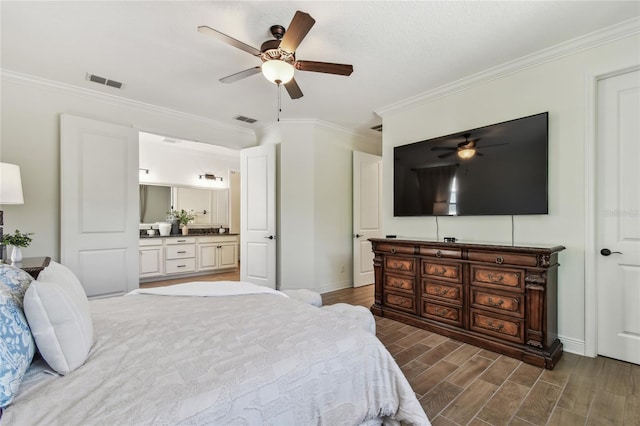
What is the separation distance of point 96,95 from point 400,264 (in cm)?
405

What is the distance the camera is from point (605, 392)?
188cm

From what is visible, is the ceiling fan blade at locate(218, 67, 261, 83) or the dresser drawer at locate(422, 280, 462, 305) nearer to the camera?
the ceiling fan blade at locate(218, 67, 261, 83)

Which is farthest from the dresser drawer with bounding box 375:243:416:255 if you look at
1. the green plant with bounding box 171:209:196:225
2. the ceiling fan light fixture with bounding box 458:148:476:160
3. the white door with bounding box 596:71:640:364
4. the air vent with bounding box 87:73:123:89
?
the green plant with bounding box 171:209:196:225

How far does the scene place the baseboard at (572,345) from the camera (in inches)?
94.6

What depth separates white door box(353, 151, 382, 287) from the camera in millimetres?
4855

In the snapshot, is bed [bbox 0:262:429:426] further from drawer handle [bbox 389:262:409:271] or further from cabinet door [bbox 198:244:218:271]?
cabinet door [bbox 198:244:218:271]

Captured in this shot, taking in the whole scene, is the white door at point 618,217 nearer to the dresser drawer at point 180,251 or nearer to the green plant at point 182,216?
the dresser drawer at point 180,251

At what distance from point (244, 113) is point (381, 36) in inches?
93.6

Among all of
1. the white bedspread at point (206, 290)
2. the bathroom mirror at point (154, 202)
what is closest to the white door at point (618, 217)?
the white bedspread at point (206, 290)

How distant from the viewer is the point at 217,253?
20.4 feet

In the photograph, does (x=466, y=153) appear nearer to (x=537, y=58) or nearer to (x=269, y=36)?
(x=537, y=58)

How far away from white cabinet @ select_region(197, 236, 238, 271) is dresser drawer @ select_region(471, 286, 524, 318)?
505cm

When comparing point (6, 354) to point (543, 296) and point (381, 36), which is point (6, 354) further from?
point (543, 296)

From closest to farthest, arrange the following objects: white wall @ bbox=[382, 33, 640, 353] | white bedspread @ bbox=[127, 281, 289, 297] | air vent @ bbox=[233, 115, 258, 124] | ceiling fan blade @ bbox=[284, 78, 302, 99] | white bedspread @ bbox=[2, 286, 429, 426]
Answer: white bedspread @ bbox=[2, 286, 429, 426]
white bedspread @ bbox=[127, 281, 289, 297]
white wall @ bbox=[382, 33, 640, 353]
ceiling fan blade @ bbox=[284, 78, 302, 99]
air vent @ bbox=[233, 115, 258, 124]
